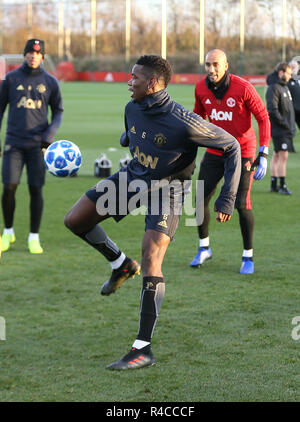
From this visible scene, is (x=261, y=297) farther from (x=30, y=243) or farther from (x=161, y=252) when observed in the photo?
(x=30, y=243)

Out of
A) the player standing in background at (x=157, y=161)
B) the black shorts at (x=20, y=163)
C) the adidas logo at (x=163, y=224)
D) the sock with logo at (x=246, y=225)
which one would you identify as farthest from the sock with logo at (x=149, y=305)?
the black shorts at (x=20, y=163)

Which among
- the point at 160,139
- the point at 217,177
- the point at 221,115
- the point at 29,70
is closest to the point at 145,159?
the point at 160,139

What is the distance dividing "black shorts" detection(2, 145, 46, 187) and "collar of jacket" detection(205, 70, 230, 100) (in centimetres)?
223

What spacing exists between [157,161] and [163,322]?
1.47 m

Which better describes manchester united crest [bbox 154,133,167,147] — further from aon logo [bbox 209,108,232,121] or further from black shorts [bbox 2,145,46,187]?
black shorts [bbox 2,145,46,187]

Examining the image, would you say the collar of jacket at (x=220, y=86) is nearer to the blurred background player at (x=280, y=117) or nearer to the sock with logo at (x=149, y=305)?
the sock with logo at (x=149, y=305)

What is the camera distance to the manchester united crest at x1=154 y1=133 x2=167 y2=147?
17.3 ft

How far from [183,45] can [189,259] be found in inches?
2348

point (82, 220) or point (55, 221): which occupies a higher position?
point (82, 220)

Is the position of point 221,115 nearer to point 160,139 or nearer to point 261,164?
point 261,164

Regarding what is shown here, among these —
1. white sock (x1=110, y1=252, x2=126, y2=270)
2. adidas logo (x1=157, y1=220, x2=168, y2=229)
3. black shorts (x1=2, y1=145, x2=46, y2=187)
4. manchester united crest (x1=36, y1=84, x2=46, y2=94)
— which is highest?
manchester united crest (x1=36, y1=84, x2=46, y2=94)

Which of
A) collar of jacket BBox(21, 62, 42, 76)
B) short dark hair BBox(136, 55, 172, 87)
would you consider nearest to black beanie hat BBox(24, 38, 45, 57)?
collar of jacket BBox(21, 62, 42, 76)

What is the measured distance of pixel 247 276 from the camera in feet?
24.8

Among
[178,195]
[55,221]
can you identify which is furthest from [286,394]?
[55,221]
